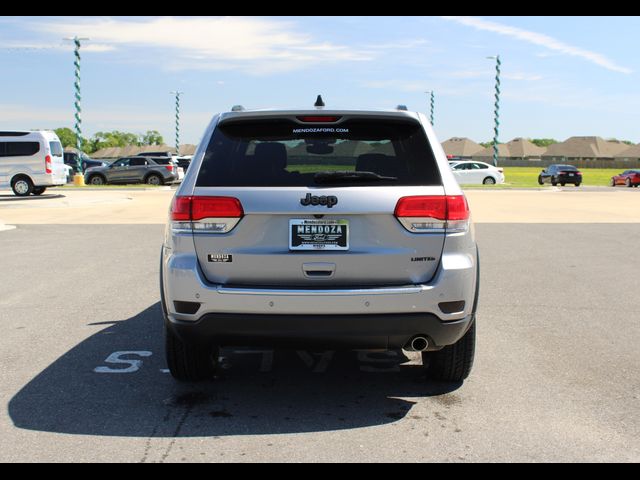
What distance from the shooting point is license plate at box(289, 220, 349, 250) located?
173 inches

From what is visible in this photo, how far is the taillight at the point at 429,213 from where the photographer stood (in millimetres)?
4430

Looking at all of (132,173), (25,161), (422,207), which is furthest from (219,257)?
(132,173)

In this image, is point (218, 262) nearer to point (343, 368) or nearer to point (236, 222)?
point (236, 222)

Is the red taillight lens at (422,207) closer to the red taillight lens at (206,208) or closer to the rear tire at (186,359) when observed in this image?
the red taillight lens at (206,208)

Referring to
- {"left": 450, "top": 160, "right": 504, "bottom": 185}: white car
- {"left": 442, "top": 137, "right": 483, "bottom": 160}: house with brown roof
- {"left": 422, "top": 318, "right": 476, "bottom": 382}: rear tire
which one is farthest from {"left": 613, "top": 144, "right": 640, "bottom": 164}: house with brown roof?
{"left": 422, "top": 318, "right": 476, "bottom": 382}: rear tire

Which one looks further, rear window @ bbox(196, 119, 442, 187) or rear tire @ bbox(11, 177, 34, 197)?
rear tire @ bbox(11, 177, 34, 197)

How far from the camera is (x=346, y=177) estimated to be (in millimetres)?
4484

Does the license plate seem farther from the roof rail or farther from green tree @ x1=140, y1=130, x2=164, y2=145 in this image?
green tree @ x1=140, y1=130, x2=164, y2=145

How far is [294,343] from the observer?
14.5 feet

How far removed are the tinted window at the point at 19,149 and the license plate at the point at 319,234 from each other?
84.4 feet

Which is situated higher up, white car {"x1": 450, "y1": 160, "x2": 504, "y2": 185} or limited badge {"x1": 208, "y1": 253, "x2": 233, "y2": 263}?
white car {"x1": 450, "y1": 160, "x2": 504, "y2": 185}

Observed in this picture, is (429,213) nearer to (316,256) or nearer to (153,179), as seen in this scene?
(316,256)

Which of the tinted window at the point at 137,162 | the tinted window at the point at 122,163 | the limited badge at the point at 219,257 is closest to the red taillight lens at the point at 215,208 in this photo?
the limited badge at the point at 219,257

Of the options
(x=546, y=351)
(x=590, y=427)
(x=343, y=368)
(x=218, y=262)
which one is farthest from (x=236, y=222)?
(x=546, y=351)
